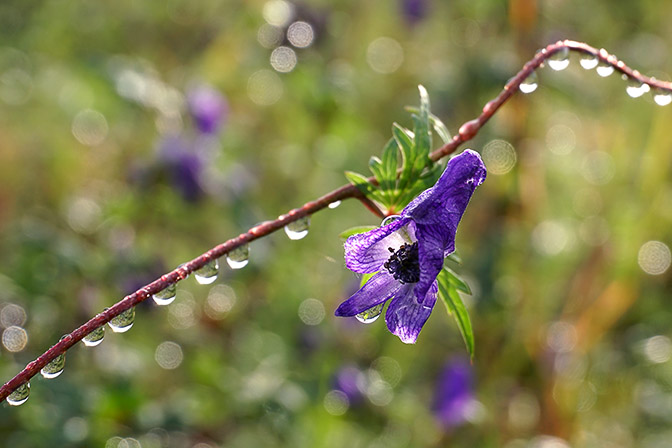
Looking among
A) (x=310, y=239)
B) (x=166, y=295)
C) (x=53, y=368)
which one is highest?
(x=166, y=295)

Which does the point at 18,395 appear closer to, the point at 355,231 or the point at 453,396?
the point at 355,231

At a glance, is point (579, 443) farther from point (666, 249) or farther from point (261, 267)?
point (261, 267)

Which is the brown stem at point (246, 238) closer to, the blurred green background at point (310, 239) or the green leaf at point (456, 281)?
the green leaf at point (456, 281)

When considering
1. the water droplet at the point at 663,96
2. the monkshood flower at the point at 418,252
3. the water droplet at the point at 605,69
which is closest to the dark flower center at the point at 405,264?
the monkshood flower at the point at 418,252

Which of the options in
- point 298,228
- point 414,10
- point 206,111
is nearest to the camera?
point 298,228

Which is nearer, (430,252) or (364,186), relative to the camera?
(430,252)

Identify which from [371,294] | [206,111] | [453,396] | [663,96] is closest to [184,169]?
[206,111]

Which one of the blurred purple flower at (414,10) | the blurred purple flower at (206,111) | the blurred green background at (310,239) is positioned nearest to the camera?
the blurred green background at (310,239)
